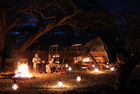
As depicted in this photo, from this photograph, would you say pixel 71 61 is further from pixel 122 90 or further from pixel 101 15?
pixel 122 90

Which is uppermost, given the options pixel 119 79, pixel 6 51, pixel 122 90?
pixel 6 51

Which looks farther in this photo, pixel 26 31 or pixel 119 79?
pixel 26 31

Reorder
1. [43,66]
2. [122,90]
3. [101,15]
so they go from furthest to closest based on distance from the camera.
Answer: [101,15]
[43,66]
[122,90]

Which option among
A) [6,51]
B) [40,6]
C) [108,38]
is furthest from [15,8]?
[108,38]

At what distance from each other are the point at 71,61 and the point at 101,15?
727 cm

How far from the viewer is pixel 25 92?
7.10m

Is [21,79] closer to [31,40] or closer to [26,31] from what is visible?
[31,40]

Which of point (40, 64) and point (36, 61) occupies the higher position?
point (36, 61)

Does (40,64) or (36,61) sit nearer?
(36,61)

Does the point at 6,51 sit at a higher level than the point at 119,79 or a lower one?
higher

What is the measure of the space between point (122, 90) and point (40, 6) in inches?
418

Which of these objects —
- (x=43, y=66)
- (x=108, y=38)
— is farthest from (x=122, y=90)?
(x=108, y=38)

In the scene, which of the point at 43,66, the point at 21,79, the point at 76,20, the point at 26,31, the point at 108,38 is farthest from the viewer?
the point at 108,38

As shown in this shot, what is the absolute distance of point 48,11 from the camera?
1602 cm
